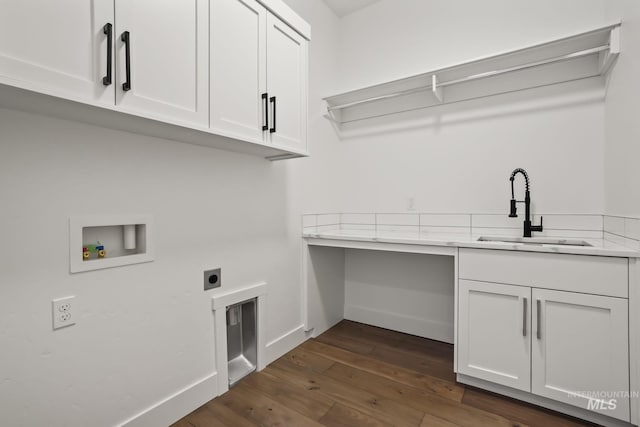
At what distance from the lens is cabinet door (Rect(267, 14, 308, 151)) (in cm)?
171

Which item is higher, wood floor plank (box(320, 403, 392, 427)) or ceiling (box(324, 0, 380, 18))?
ceiling (box(324, 0, 380, 18))

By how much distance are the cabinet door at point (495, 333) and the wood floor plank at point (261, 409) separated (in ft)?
3.08

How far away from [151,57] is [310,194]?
154 cm

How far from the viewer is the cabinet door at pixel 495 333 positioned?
5.30ft

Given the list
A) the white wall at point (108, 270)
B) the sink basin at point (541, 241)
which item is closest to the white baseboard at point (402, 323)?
the sink basin at point (541, 241)

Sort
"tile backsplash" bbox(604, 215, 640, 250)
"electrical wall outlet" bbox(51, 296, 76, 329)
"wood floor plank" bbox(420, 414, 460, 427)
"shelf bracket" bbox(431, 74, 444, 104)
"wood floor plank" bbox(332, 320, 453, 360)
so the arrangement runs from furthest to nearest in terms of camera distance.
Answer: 1. "wood floor plank" bbox(332, 320, 453, 360)
2. "shelf bracket" bbox(431, 74, 444, 104)
3. "wood floor plank" bbox(420, 414, 460, 427)
4. "tile backsplash" bbox(604, 215, 640, 250)
5. "electrical wall outlet" bbox(51, 296, 76, 329)

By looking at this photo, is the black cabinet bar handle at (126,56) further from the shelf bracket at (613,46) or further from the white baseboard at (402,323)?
the white baseboard at (402,323)

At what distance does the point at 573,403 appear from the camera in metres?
1.50

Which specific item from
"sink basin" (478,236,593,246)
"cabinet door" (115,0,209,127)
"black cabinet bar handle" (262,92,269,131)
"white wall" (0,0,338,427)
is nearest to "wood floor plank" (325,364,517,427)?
"white wall" (0,0,338,427)

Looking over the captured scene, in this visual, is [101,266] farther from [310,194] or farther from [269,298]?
[310,194]

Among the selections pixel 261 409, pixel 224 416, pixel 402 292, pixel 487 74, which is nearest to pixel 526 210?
pixel 487 74

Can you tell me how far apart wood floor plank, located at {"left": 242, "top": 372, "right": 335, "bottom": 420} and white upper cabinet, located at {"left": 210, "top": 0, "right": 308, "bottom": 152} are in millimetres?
1414

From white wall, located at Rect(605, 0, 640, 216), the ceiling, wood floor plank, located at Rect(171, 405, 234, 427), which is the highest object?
the ceiling

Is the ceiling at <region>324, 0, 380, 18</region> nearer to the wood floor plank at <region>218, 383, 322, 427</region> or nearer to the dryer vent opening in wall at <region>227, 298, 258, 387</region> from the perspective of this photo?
the dryer vent opening in wall at <region>227, 298, 258, 387</region>
